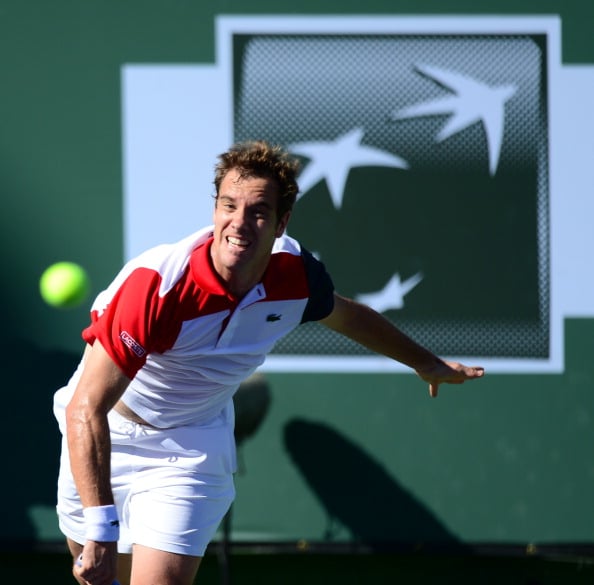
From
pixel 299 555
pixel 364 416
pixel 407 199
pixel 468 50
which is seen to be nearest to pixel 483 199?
pixel 407 199

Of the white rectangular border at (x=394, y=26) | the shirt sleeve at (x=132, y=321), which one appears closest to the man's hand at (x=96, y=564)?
the shirt sleeve at (x=132, y=321)

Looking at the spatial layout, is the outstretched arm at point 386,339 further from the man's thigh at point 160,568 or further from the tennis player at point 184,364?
the man's thigh at point 160,568

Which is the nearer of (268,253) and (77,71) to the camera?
(268,253)

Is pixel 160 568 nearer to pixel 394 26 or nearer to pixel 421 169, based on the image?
pixel 421 169

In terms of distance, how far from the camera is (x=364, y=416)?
3.92m

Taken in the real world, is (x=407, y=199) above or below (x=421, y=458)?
above

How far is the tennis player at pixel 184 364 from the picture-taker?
234 cm

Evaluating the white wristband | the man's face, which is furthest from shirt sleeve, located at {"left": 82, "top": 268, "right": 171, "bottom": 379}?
the white wristband

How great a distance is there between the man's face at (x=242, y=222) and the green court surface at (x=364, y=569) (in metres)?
1.81

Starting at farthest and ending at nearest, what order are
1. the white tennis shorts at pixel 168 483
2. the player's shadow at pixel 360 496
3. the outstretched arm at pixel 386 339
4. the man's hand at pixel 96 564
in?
the player's shadow at pixel 360 496 < the outstretched arm at pixel 386 339 < the white tennis shorts at pixel 168 483 < the man's hand at pixel 96 564

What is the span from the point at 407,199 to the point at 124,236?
1.08 m

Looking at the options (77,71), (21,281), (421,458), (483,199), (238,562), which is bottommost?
(238,562)

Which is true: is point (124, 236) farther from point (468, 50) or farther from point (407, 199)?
point (468, 50)

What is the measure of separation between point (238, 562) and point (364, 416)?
768 millimetres
